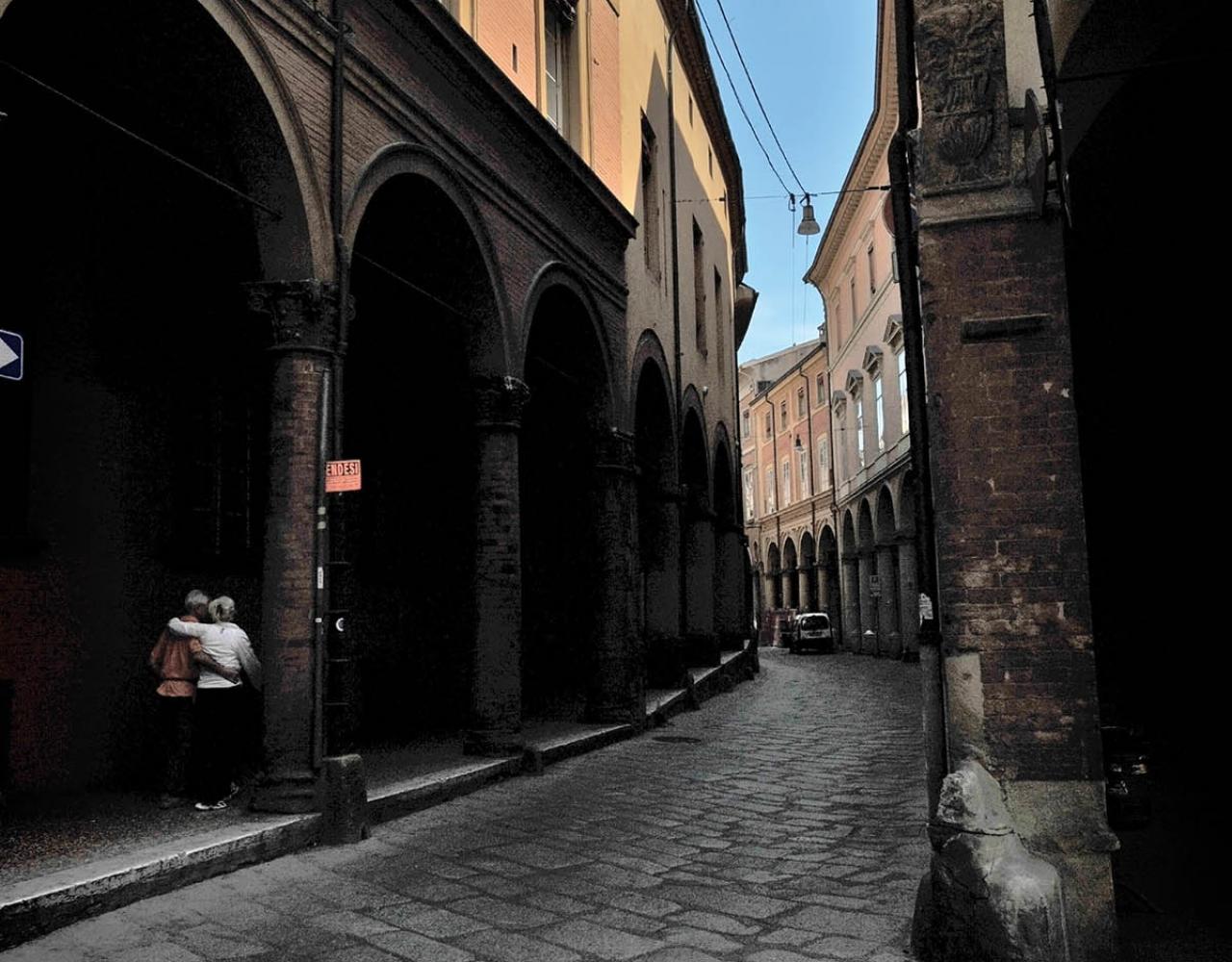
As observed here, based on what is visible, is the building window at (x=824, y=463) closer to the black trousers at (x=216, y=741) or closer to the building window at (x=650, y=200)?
the building window at (x=650, y=200)

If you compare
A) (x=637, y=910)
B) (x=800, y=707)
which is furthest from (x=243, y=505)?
(x=800, y=707)

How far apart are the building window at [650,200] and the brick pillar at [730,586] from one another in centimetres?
863

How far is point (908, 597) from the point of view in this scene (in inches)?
1168

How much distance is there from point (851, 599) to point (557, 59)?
27662mm

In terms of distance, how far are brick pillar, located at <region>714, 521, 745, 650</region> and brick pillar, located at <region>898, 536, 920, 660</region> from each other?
5.06 meters

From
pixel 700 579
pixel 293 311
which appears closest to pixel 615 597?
pixel 293 311

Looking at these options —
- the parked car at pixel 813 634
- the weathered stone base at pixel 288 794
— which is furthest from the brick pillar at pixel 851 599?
the weathered stone base at pixel 288 794

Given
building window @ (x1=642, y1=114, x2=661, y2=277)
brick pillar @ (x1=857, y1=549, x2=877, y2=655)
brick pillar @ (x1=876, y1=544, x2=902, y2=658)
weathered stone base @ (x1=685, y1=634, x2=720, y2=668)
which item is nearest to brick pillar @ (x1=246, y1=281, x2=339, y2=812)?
building window @ (x1=642, y1=114, x2=661, y2=277)

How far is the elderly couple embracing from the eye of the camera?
7.11 m

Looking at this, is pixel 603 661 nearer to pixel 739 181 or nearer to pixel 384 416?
pixel 384 416

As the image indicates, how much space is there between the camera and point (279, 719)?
6910 mm

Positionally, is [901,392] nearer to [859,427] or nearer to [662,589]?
[859,427]

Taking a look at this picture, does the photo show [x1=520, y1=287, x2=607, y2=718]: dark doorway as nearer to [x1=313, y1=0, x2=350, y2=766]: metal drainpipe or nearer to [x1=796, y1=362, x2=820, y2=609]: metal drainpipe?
[x1=313, y1=0, x2=350, y2=766]: metal drainpipe

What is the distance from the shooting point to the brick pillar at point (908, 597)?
2878cm
